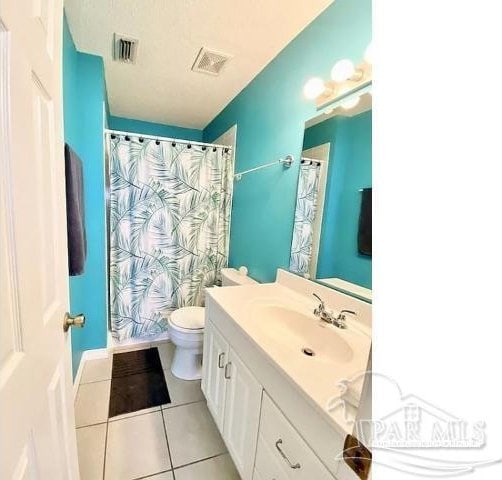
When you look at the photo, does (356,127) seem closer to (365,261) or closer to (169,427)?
(365,261)

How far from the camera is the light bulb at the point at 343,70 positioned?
118cm

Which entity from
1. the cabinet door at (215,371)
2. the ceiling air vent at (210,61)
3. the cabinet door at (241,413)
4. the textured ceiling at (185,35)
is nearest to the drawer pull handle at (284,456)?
the cabinet door at (241,413)

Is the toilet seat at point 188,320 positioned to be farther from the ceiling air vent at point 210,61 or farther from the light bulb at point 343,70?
the ceiling air vent at point 210,61

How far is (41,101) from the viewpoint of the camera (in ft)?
2.01

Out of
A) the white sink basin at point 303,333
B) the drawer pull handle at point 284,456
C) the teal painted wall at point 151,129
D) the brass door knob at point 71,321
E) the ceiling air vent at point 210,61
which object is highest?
the ceiling air vent at point 210,61

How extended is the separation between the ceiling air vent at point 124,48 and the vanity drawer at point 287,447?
2211 millimetres

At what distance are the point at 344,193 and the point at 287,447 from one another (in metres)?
1.09

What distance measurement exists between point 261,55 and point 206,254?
5.51ft

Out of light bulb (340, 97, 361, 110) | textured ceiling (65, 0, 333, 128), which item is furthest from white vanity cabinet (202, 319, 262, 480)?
textured ceiling (65, 0, 333, 128)

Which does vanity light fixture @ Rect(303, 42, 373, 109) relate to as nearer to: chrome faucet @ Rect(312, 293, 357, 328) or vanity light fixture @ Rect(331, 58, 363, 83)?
vanity light fixture @ Rect(331, 58, 363, 83)

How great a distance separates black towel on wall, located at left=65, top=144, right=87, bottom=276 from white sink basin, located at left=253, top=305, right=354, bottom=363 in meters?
0.95

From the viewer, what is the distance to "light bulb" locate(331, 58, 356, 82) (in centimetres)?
118
